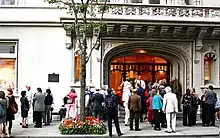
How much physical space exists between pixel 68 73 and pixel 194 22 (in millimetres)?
7750

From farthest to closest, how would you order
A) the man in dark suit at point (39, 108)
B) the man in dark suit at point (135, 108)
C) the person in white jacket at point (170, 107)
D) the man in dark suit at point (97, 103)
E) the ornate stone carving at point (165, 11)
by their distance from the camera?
the ornate stone carving at point (165, 11) → the man in dark suit at point (97, 103) → the man in dark suit at point (39, 108) → the man in dark suit at point (135, 108) → the person in white jacket at point (170, 107)

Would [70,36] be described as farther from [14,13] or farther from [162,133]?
[162,133]

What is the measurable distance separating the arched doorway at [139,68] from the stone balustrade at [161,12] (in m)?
4.13

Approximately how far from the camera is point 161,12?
77.2 ft

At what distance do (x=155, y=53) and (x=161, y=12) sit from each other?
3.24 m

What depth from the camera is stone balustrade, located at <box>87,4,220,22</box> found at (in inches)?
909

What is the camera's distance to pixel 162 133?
703 inches

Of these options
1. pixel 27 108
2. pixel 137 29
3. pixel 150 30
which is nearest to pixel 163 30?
pixel 150 30

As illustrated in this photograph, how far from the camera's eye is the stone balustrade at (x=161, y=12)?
2308 cm

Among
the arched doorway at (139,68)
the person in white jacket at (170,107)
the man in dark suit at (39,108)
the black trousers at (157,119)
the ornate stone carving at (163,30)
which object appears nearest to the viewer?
the person in white jacket at (170,107)

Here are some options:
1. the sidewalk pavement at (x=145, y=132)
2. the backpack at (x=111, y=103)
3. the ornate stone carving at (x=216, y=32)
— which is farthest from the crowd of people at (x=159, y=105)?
the ornate stone carving at (x=216, y=32)

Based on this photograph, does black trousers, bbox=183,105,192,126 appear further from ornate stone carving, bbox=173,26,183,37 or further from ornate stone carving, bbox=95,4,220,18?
ornate stone carving, bbox=95,4,220,18

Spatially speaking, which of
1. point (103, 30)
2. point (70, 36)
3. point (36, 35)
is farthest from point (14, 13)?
point (103, 30)

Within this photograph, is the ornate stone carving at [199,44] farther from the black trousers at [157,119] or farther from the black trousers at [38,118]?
the black trousers at [38,118]
